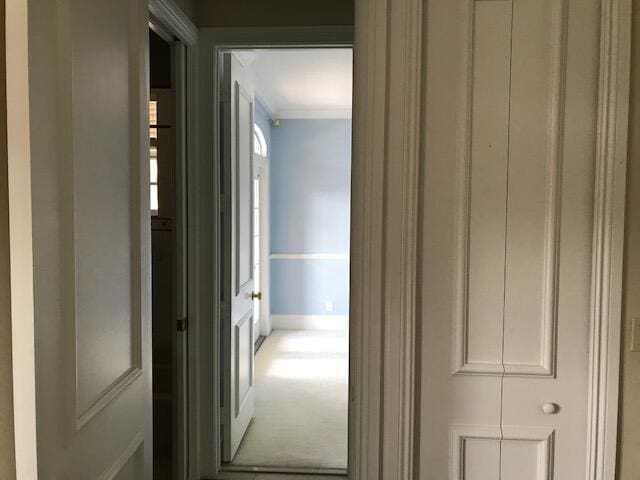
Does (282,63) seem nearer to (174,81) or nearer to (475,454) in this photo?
(174,81)

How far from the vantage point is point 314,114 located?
19.4 feet

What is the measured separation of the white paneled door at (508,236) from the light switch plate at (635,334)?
13cm

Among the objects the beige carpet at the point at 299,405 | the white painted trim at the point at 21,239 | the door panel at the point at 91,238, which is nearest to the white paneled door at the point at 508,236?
the door panel at the point at 91,238

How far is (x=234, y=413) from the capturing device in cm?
289

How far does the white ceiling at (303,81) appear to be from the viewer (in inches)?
146

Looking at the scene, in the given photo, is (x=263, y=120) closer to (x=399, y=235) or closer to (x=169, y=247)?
(x=169, y=247)

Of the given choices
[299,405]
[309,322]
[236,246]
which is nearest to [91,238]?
[236,246]

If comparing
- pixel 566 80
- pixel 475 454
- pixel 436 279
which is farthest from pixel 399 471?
pixel 566 80

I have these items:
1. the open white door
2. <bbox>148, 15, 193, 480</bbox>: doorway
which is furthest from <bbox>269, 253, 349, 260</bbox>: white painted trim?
<bbox>148, 15, 193, 480</bbox>: doorway

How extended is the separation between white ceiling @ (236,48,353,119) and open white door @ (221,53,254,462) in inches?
15.1

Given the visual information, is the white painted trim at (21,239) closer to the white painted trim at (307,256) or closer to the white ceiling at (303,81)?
the white ceiling at (303,81)

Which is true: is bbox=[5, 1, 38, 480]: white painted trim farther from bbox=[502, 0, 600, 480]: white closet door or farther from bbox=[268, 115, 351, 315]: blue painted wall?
bbox=[268, 115, 351, 315]: blue painted wall

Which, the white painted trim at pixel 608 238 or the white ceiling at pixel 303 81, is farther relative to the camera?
the white ceiling at pixel 303 81

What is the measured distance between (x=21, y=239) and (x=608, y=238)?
57.9 inches
